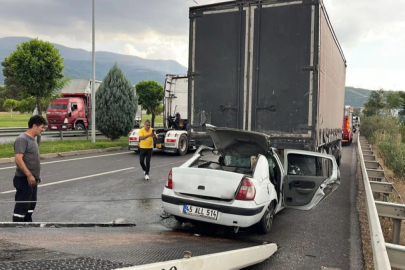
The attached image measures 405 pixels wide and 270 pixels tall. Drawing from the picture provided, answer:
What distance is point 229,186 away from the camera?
15.1 ft

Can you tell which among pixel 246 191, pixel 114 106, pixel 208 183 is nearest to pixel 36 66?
pixel 114 106

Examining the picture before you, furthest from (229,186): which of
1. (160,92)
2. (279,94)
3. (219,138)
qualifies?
(160,92)

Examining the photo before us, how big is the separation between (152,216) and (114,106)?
13491 mm

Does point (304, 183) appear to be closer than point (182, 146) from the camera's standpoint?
Yes

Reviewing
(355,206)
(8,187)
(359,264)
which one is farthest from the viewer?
(8,187)

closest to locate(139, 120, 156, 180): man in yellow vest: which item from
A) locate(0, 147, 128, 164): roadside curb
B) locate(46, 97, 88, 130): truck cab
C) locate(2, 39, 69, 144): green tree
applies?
locate(0, 147, 128, 164): roadside curb

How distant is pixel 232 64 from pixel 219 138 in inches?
71.5

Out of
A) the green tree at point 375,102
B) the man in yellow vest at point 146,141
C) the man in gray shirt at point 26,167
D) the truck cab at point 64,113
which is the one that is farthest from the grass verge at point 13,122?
the green tree at point 375,102

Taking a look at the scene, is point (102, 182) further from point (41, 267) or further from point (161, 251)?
point (41, 267)

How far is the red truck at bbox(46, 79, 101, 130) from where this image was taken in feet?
75.2

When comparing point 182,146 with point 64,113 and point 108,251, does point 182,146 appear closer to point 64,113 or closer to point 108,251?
point 64,113

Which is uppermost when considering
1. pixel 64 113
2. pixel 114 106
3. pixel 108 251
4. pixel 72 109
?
pixel 114 106

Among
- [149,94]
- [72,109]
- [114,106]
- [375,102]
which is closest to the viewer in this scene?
[114,106]

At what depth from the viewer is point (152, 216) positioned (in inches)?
239
